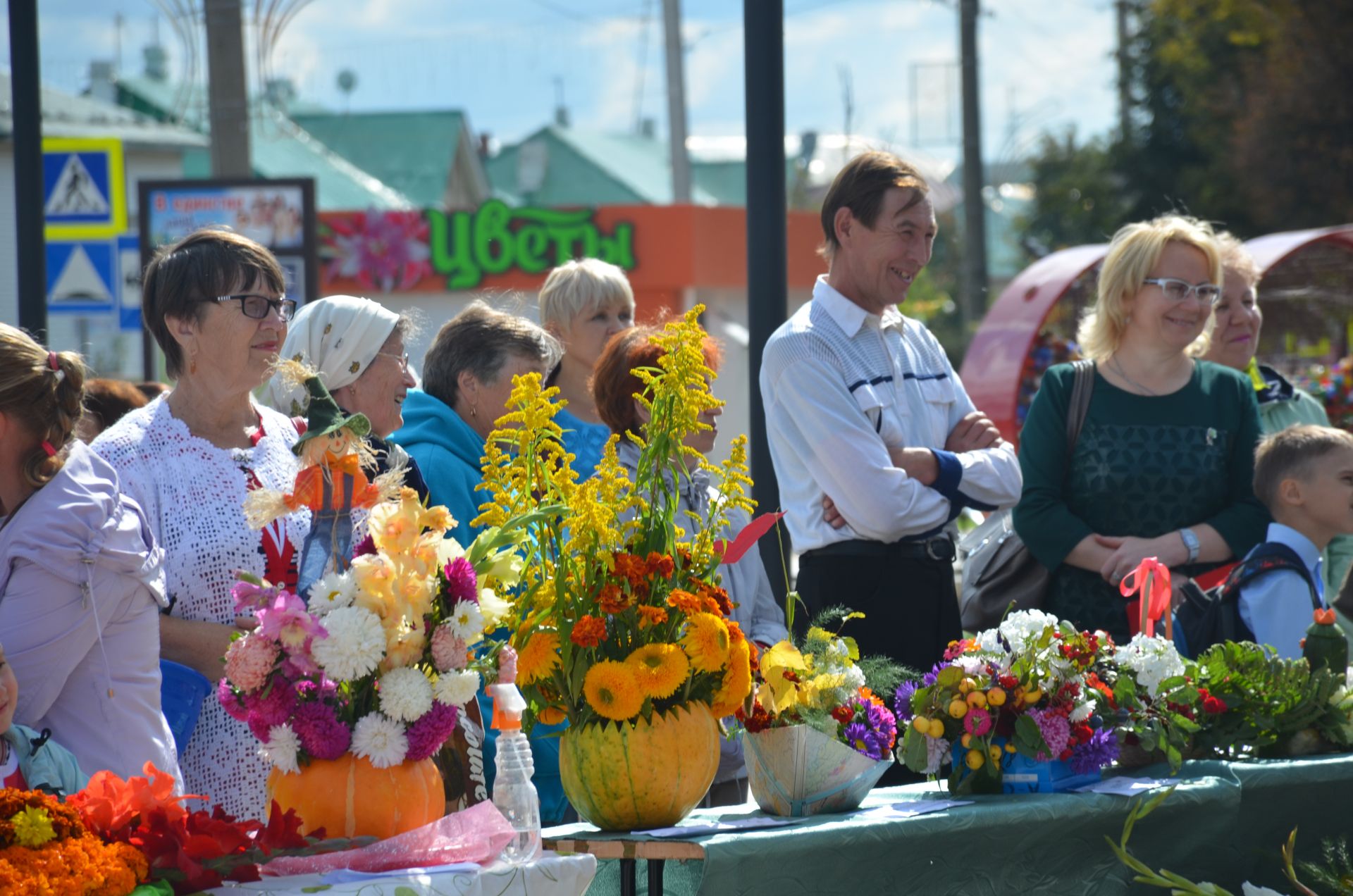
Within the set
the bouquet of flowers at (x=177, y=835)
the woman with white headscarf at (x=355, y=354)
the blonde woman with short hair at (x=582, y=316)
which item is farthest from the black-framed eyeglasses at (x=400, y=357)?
the bouquet of flowers at (x=177, y=835)

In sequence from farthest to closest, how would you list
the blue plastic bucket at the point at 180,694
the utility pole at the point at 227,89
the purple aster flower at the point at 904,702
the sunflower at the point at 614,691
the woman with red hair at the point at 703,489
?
the utility pole at the point at 227,89 < the woman with red hair at the point at 703,489 < the purple aster flower at the point at 904,702 < the blue plastic bucket at the point at 180,694 < the sunflower at the point at 614,691

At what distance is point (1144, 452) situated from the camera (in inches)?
171

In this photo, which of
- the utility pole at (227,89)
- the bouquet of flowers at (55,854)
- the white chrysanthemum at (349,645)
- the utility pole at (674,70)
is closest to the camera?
the bouquet of flowers at (55,854)

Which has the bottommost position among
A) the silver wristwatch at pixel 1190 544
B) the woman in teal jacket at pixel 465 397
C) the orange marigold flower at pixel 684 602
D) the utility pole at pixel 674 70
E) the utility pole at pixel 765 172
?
the silver wristwatch at pixel 1190 544

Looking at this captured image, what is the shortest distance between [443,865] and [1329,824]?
209 centimetres

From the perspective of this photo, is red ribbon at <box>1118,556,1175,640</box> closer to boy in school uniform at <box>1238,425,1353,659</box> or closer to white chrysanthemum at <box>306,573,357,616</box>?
boy in school uniform at <box>1238,425,1353,659</box>

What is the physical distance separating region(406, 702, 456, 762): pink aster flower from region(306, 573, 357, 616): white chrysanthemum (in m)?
0.21

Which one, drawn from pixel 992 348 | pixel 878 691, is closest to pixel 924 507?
pixel 878 691

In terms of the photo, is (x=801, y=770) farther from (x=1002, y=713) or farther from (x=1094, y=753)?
(x=1094, y=753)

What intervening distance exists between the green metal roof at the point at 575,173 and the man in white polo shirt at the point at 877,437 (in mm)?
38900

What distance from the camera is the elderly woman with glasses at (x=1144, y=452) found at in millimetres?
4332

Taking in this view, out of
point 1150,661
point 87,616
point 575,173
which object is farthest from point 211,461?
point 575,173

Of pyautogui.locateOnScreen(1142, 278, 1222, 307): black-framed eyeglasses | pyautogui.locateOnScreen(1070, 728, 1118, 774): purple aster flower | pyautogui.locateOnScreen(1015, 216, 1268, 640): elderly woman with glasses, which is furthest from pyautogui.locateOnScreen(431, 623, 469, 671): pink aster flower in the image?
pyautogui.locateOnScreen(1142, 278, 1222, 307): black-framed eyeglasses

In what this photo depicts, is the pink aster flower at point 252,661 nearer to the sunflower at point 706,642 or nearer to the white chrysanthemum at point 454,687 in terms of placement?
the white chrysanthemum at point 454,687
